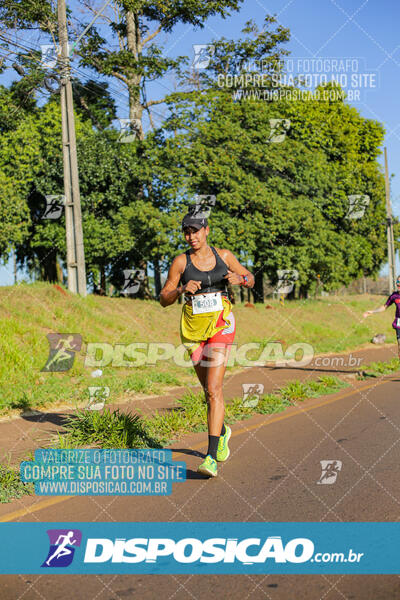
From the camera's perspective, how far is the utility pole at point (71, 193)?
1759cm

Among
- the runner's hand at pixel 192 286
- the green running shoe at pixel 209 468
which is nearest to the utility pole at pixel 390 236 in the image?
the runner's hand at pixel 192 286

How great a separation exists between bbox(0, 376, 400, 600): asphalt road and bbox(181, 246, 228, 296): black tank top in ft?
5.58

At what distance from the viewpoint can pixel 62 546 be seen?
13.4 feet

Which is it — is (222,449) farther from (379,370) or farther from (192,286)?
(379,370)

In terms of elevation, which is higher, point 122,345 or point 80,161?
point 80,161

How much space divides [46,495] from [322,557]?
240 cm

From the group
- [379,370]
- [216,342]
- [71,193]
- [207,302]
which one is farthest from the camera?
[71,193]

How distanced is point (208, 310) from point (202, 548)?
233 centimetres

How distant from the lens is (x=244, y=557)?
387cm

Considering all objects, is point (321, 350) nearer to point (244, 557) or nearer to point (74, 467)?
point (74, 467)

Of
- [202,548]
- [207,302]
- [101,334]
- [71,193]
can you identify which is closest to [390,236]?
[71,193]

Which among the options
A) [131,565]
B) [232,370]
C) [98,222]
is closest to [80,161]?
[98,222]

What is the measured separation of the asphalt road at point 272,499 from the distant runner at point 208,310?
59cm

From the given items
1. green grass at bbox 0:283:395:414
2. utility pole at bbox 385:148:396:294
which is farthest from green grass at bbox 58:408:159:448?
utility pole at bbox 385:148:396:294
